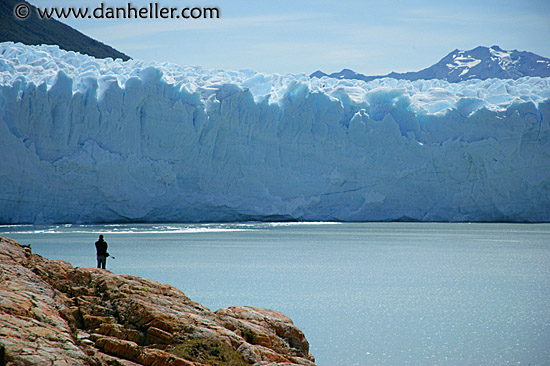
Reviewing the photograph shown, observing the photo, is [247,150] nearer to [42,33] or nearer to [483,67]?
[42,33]

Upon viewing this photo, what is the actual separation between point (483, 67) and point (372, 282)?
53984 millimetres

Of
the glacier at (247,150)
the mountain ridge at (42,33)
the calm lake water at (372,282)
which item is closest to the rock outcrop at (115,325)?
the calm lake water at (372,282)

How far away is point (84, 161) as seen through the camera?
17578 millimetres

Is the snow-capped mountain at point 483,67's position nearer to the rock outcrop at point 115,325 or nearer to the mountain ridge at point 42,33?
the mountain ridge at point 42,33

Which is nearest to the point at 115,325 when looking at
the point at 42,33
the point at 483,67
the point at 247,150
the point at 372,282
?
the point at 372,282

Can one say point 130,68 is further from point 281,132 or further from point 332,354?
point 332,354

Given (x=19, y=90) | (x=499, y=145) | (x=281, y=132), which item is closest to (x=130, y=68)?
(x=19, y=90)

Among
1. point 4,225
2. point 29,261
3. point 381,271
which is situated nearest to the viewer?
point 29,261

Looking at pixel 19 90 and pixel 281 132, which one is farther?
pixel 281 132

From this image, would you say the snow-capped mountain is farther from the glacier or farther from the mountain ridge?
the glacier

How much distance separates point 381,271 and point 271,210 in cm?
1008

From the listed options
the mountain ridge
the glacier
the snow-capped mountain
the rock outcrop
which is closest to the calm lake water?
the rock outcrop

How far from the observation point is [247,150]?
19.0m

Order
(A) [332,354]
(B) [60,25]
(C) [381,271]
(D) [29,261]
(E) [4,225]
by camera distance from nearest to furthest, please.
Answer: (D) [29,261] < (A) [332,354] < (C) [381,271] < (E) [4,225] < (B) [60,25]
